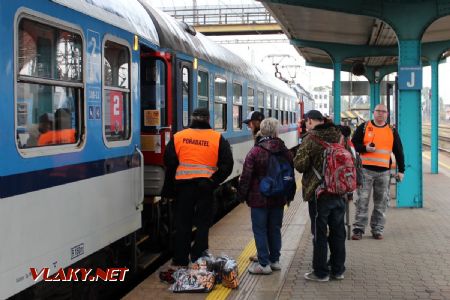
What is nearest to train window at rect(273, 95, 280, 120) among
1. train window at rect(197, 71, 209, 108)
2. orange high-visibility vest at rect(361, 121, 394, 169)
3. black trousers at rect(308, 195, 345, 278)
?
train window at rect(197, 71, 209, 108)

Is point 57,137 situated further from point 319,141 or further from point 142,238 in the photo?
point 142,238

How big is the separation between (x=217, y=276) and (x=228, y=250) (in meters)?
1.66

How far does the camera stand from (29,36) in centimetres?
411

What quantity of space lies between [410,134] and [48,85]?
7711mm

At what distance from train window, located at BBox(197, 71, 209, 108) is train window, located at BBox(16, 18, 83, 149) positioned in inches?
153

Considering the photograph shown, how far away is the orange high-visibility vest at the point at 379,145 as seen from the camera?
818 centimetres

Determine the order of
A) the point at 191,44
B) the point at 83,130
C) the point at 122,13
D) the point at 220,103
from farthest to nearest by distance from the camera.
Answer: the point at 220,103, the point at 191,44, the point at 122,13, the point at 83,130

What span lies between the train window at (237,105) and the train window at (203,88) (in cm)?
218

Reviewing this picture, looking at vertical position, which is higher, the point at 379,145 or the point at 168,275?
the point at 379,145

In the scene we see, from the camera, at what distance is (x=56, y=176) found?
4363 mm

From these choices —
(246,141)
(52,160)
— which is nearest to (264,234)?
(52,160)

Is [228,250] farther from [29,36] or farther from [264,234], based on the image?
[29,36]

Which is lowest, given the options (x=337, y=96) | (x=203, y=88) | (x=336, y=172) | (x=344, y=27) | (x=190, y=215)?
(x=190, y=215)

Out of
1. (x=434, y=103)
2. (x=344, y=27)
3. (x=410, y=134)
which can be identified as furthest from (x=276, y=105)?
(x=410, y=134)
